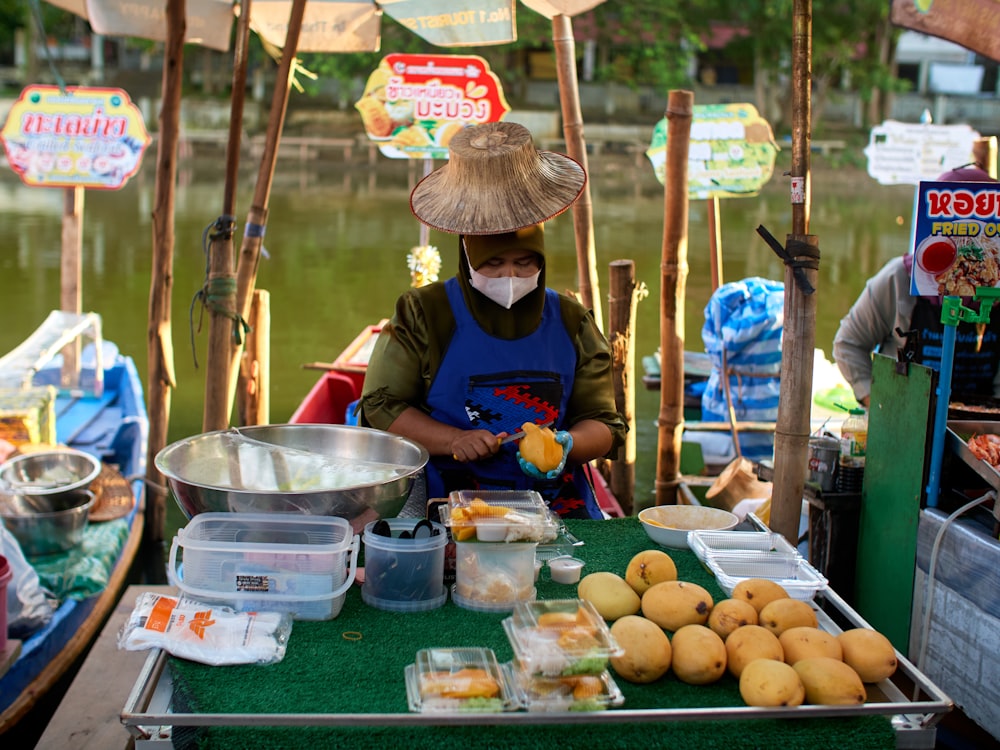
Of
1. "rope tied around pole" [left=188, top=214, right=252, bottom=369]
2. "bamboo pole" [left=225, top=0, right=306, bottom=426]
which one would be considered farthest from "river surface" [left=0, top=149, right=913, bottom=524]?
"rope tied around pole" [left=188, top=214, right=252, bottom=369]

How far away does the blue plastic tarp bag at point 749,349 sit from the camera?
605 centimetres

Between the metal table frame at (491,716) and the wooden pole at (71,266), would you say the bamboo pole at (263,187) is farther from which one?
the metal table frame at (491,716)

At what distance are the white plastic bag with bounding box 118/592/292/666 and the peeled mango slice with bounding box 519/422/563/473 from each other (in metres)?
0.70

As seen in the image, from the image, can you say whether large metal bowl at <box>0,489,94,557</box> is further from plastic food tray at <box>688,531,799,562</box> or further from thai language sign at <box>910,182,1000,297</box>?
thai language sign at <box>910,182,1000,297</box>

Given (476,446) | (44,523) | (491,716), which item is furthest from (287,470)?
(44,523)

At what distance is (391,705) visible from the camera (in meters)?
1.76

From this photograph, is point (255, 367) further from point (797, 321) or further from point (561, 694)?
point (561, 694)

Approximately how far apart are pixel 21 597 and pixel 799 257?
302 cm

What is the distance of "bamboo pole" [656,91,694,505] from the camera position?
15.2 ft

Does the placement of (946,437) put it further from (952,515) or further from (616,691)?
(616,691)

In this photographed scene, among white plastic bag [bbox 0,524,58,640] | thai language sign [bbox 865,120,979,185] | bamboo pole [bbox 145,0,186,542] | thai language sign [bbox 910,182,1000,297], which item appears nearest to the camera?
thai language sign [bbox 910,182,1000,297]

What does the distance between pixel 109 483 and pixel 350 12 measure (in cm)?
308

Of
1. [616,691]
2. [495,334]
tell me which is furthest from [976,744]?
[495,334]

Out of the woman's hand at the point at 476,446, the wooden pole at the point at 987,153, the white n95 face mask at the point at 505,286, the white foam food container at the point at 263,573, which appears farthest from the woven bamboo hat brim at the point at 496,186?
the wooden pole at the point at 987,153
